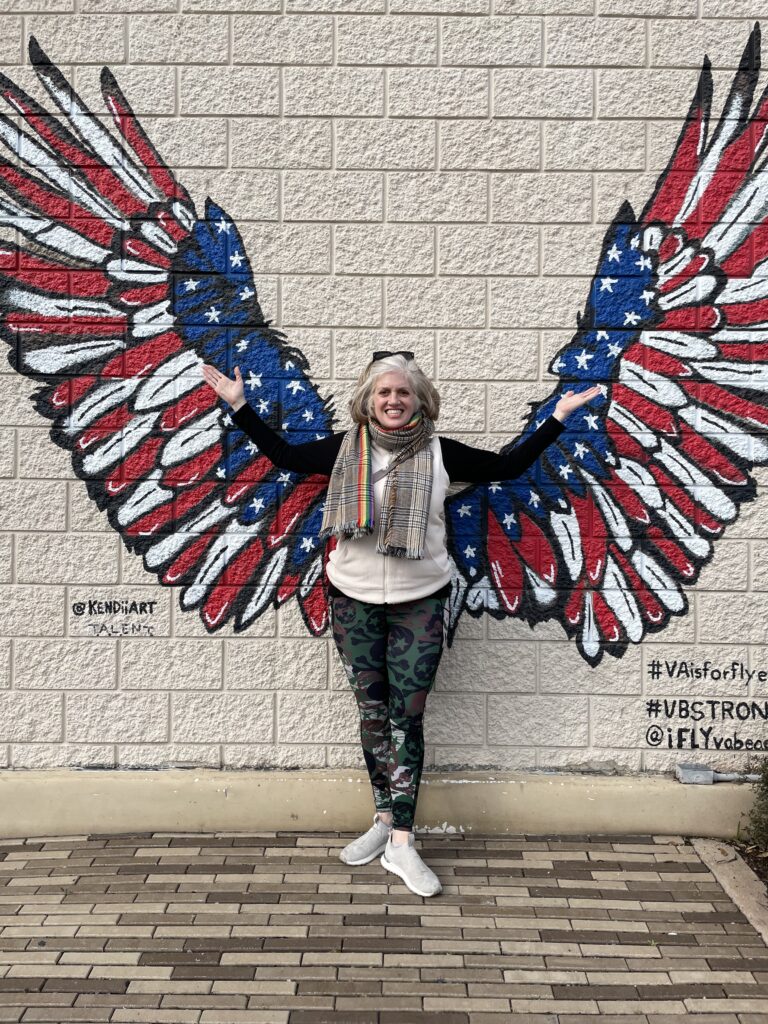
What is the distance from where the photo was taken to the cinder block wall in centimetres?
409

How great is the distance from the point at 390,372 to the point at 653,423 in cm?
125

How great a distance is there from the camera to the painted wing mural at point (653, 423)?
412cm

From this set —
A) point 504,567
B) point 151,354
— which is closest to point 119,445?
point 151,354

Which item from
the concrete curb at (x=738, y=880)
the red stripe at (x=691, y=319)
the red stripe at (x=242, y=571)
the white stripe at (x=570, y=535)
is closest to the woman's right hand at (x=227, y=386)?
the red stripe at (x=242, y=571)

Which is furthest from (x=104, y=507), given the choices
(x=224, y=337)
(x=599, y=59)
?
(x=599, y=59)

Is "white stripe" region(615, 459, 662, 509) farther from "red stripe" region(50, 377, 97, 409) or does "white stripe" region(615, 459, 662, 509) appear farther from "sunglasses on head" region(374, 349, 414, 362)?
"red stripe" region(50, 377, 97, 409)

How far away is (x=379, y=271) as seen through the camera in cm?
413

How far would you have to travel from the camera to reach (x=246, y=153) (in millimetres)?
4125

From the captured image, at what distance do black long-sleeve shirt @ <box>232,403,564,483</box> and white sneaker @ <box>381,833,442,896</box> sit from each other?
1.46 meters

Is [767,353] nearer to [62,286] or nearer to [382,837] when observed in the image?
[382,837]

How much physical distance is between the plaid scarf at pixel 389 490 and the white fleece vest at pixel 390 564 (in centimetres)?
5

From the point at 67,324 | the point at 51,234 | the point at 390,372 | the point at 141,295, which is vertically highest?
the point at 51,234

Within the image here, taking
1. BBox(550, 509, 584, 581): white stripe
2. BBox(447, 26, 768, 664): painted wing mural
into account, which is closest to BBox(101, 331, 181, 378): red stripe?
BBox(447, 26, 768, 664): painted wing mural

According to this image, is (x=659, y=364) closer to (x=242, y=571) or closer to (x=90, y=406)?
(x=242, y=571)
